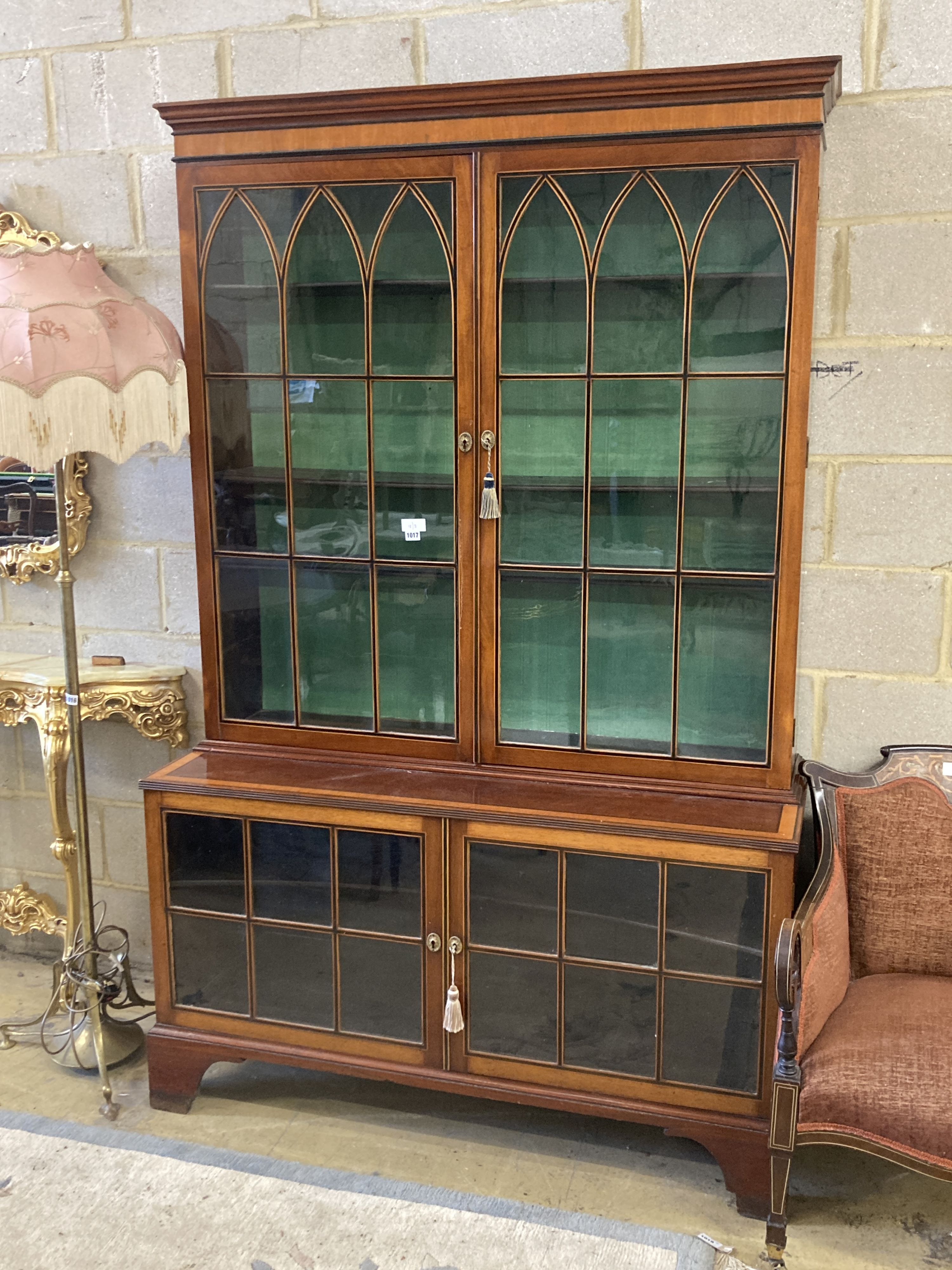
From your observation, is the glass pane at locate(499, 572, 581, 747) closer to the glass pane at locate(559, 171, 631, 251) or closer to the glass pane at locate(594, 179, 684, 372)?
the glass pane at locate(594, 179, 684, 372)

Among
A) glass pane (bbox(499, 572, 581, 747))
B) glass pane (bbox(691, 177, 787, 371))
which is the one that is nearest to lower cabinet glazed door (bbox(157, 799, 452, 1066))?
glass pane (bbox(499, 572, 581, 747))

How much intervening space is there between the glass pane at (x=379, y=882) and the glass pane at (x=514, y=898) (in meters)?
0.13

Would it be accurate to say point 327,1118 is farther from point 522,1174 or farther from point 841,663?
Answer: point 841,663

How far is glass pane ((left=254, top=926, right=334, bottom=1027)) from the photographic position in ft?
7.87

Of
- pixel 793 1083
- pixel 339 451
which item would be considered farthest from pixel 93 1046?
pixel 793 1083

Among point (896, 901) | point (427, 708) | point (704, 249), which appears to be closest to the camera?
point (704, 249)

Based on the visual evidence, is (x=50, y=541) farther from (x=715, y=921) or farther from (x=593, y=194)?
(x=715, y=921)

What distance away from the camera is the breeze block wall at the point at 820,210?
222cm

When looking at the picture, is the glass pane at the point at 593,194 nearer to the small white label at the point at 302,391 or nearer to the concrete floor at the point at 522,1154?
the small white label at the point at 302,391

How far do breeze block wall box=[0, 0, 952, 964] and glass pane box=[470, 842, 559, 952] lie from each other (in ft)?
2.32

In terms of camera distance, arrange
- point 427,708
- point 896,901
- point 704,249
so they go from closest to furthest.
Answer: point 704,249 → point 896,901 → point 427,708

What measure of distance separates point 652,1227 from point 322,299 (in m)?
1.98

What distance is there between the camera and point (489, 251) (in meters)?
2.19

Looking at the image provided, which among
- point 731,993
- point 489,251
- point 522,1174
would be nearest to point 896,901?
point 731,993
